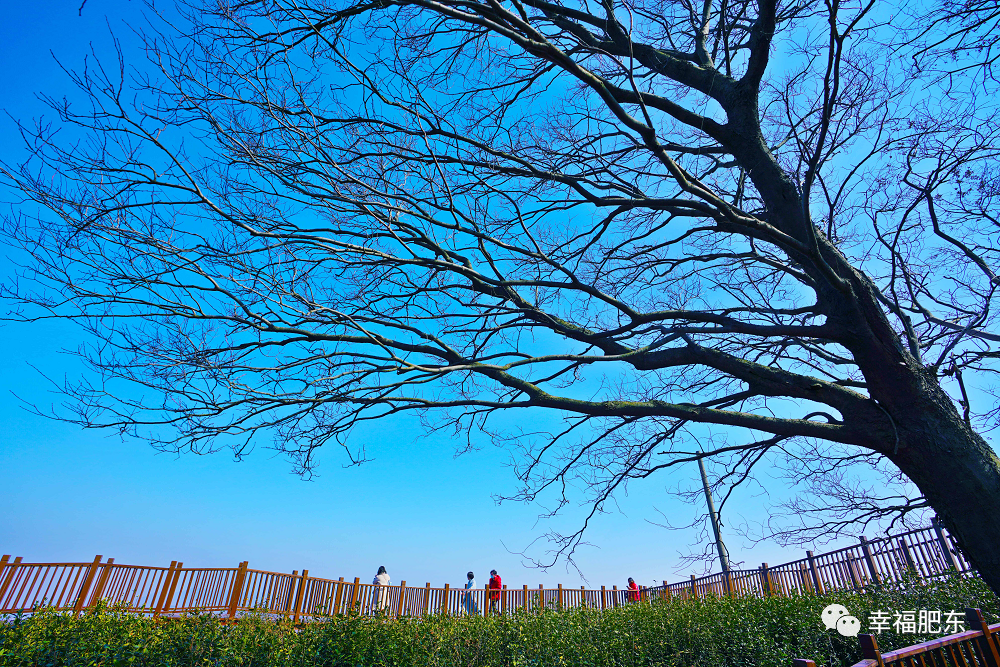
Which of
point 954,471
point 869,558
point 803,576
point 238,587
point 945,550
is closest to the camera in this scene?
point 954,471

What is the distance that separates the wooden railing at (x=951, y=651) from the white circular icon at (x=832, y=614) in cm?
198

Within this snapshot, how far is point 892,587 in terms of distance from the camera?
7965 mm

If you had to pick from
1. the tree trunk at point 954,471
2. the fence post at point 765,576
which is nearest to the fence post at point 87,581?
the tree trunk at point 954,471

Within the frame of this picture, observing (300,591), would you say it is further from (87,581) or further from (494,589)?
(494,589)

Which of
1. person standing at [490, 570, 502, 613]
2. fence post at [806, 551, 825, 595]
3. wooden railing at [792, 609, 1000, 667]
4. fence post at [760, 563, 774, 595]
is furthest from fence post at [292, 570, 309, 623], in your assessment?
wooden railing at [792, 609, 1000, 667]

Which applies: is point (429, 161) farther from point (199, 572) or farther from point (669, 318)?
point (199, 572)

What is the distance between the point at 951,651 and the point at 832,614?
2804 millimetres

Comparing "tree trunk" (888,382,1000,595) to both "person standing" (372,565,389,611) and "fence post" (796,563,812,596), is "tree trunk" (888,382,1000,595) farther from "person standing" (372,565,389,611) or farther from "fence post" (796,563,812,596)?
"person standing" (372,565,389,611)

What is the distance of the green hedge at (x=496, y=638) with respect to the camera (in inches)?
185

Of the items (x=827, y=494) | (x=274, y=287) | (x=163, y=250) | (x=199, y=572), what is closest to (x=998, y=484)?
(x=827, y=494)

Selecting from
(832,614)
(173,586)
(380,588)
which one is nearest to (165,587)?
(173,586)

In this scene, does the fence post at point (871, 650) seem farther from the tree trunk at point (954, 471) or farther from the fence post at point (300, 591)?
the fence post at point (300, 591)

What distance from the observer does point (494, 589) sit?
56.0 ft

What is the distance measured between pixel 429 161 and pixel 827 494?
593 cm
